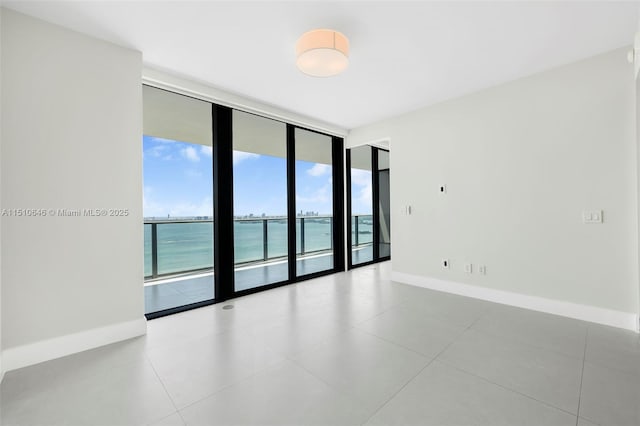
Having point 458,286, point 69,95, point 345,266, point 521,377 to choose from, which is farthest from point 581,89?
point 69,95

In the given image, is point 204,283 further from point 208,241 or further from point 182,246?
point 182,246

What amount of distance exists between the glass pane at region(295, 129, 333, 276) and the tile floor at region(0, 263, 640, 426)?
228cm

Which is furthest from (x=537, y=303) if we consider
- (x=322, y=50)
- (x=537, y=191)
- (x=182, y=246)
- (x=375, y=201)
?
(x=182, y=246)

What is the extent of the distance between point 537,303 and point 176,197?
5.59 m

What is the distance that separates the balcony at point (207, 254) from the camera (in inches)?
159

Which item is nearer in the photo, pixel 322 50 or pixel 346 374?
pixel 346 374

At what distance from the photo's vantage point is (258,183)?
4.41 m

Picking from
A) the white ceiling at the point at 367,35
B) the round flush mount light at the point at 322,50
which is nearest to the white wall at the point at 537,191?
the white ceiling at the point at 367,35

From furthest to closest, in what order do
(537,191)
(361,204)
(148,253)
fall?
(361,204) < (148,253) < (537,191)

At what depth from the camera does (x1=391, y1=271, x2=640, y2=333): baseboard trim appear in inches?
104

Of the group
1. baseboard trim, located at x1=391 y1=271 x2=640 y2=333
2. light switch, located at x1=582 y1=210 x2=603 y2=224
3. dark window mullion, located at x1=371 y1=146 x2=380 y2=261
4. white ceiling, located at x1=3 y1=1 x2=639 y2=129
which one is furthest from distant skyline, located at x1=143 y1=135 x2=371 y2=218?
light switch, located at x1=582 y1=210 x2=603 y2=224

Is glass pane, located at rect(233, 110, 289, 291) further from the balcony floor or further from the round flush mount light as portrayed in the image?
the round flush mount light

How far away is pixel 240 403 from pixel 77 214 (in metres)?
2.13

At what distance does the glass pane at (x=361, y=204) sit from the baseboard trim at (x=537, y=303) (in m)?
1.97
